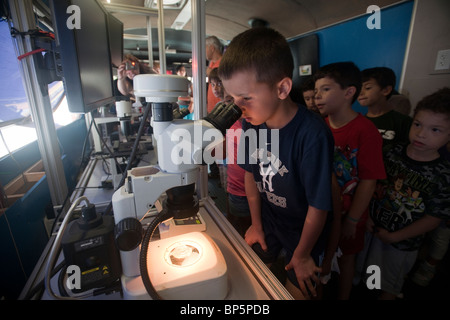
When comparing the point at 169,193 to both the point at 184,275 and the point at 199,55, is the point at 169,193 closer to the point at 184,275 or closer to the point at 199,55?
the point at 184,275

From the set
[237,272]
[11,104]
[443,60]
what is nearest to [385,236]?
[237,272]

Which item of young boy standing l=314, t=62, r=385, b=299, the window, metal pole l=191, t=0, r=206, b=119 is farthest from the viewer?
the window

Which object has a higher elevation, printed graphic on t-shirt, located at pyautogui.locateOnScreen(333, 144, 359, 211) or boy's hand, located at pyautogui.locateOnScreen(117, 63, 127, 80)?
boy's hand, located at pyautogui.locateOnScreen(117, 63, 127, 80)

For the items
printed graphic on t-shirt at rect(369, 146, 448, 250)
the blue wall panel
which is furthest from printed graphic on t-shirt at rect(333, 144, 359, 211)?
the blue wall panel

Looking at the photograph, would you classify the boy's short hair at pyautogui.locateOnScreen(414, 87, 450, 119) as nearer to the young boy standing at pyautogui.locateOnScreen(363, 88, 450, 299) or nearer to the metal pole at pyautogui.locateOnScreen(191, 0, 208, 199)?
the young boy standing at pyautogui.locateOnScreen(363, 88, 450, 299)

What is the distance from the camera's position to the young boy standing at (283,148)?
2.16 ft

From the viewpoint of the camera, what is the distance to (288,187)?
775 millimetres

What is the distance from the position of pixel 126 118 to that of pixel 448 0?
2727 mm

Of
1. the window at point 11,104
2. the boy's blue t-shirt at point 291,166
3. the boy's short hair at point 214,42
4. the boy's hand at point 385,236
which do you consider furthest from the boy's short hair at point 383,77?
the window at point 11,104

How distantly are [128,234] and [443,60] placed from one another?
8.31ft

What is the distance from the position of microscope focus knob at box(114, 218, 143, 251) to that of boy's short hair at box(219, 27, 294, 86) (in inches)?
20.4

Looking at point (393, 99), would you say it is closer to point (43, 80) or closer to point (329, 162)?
point (329, 162)

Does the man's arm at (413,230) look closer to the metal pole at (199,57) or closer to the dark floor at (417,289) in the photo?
the dark floor at (417,289)

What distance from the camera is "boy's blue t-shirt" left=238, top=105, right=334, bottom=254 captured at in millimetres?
671
